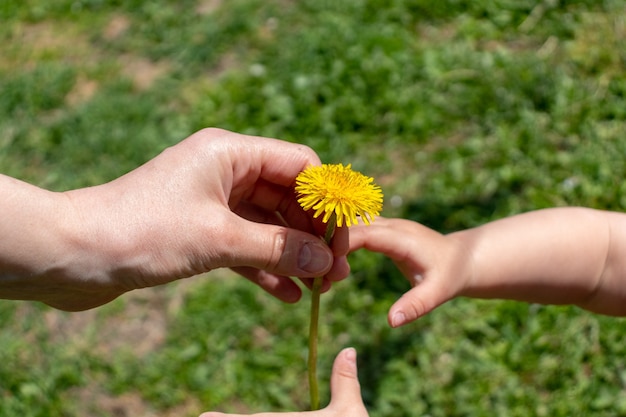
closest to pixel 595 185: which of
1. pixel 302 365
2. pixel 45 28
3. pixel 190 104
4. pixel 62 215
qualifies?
pixel 302 365

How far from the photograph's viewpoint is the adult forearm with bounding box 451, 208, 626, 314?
1862 mm

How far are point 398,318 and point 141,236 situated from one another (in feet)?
1.91

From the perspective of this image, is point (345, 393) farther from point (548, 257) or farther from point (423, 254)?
point (548, 257)

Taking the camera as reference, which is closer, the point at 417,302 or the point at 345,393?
the point at 345,393

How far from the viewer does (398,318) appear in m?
1.60

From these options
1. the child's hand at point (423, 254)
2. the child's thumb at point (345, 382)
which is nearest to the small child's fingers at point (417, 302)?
the child's hand at point (423, 254)

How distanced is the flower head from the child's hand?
0.44 metres

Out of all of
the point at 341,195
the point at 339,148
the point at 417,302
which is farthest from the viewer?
the point at 339,148

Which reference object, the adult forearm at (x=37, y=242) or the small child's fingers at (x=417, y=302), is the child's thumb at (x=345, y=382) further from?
the adult forearm at (x=37, y=242)

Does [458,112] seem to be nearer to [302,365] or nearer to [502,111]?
[502,111]

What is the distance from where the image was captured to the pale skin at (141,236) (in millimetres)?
1396

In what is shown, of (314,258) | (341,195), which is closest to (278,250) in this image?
(314,258)

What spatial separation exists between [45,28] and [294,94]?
4.68ft

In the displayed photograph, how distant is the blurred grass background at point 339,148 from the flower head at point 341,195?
1.11 m
